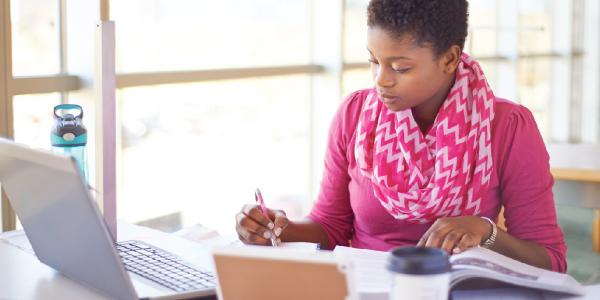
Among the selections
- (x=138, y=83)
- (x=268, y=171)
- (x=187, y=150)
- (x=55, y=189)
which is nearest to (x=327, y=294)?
(x=55, y=189)

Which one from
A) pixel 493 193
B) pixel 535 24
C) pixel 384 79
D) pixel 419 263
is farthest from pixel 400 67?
pixel 535 24

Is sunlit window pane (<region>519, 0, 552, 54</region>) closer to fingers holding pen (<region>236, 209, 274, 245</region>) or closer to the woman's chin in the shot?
the woman's chin

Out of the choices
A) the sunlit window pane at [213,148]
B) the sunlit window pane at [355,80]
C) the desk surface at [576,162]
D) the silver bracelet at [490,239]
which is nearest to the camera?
the silver bracelet at [490,239]

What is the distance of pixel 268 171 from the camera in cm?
356

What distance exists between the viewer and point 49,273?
56.2 inches

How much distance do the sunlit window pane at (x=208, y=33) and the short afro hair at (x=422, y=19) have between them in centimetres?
132

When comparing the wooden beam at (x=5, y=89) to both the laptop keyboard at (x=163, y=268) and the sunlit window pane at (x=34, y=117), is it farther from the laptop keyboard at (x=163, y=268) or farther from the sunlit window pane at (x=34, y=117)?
the laptop keyboard at (x=163, y=268)

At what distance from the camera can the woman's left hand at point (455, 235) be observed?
4.41 feet

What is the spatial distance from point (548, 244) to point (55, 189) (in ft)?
3.22

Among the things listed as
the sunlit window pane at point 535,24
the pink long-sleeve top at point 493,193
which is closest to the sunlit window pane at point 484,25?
the sunlit window pane at point 535,24

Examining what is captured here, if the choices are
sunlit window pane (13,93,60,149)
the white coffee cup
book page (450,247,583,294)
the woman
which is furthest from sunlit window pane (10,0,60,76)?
the white coffee cup

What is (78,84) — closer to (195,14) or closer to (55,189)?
(195,14)

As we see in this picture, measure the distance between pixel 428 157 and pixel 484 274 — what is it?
1.79 feet

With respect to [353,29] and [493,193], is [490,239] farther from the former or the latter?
[353,29]
